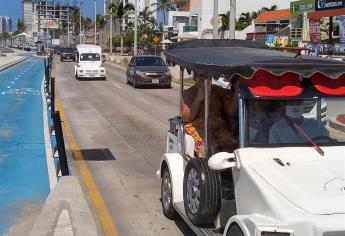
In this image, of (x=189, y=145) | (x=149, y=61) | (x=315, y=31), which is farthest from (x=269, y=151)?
(x=315, y=31)

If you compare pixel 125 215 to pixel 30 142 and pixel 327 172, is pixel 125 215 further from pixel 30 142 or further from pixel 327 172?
pixel 30 142

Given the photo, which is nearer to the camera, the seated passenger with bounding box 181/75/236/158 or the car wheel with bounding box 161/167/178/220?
the seated passenger with bounding box 181/75/236/158

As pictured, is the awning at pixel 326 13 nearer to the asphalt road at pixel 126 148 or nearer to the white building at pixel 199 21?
the asphalt road at pixel 126 148

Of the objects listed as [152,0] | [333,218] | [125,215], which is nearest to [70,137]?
[125,215]

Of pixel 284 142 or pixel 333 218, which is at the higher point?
pixel 284 142

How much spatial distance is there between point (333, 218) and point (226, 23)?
82.2m

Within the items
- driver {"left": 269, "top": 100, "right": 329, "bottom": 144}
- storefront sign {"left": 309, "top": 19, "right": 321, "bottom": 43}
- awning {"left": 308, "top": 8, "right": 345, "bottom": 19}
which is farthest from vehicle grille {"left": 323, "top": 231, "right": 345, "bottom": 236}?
storefront sign {"left": 309, "top": 19, "right": 321, "bottom": 43}

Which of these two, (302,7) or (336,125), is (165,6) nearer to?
(302,7)

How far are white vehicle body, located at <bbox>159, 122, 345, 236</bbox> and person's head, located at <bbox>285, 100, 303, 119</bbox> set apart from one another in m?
0.31

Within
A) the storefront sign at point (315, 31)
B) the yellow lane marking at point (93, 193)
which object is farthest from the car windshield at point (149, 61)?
the storefront sign at point (315, 31)

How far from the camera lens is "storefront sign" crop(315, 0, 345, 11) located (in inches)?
1826

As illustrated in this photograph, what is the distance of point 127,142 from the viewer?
13.4 metres

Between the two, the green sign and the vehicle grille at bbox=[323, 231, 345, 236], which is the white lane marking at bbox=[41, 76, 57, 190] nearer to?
the vehicle grille at bbox=[323, 231, 345, 236]

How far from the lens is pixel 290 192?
438 centimetres
